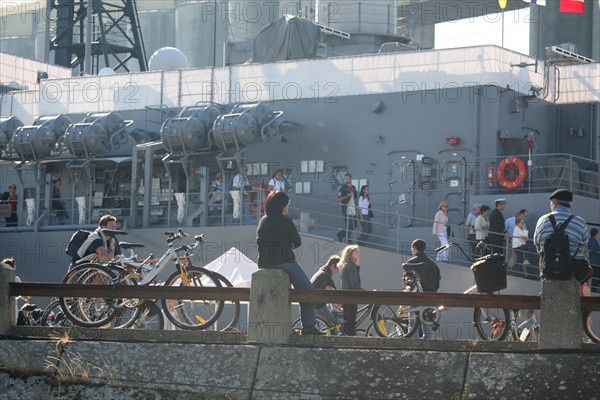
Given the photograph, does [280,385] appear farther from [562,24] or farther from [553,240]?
[562,24]

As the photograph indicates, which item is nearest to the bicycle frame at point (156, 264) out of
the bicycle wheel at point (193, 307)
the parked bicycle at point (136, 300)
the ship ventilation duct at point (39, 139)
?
the parked bicycle at point (136, 300)

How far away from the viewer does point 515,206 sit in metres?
25.7

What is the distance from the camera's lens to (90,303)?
1542 centimetres

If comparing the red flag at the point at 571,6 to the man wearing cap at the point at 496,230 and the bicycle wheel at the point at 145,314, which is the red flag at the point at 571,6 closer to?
the man wearing cap at the point at 496,230

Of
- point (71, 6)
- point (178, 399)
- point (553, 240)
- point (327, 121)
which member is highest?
point (71, 6)

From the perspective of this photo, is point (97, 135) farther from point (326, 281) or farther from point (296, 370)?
point (296, 370)

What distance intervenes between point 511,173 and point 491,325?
10161mm

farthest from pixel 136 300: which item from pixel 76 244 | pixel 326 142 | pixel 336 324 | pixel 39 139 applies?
pixel 39 139

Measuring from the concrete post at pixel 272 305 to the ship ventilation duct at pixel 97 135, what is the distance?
17.4 m

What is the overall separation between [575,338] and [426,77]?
16022 mm

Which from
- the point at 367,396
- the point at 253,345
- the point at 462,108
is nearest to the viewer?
the point at 367,396

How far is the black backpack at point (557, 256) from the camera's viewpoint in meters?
12.7

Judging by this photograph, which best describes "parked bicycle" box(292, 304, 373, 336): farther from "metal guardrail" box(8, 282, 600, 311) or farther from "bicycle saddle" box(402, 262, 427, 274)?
"metal guardrail" box(8, 282, 600, 311)

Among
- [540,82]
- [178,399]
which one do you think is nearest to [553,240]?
[178,399]
